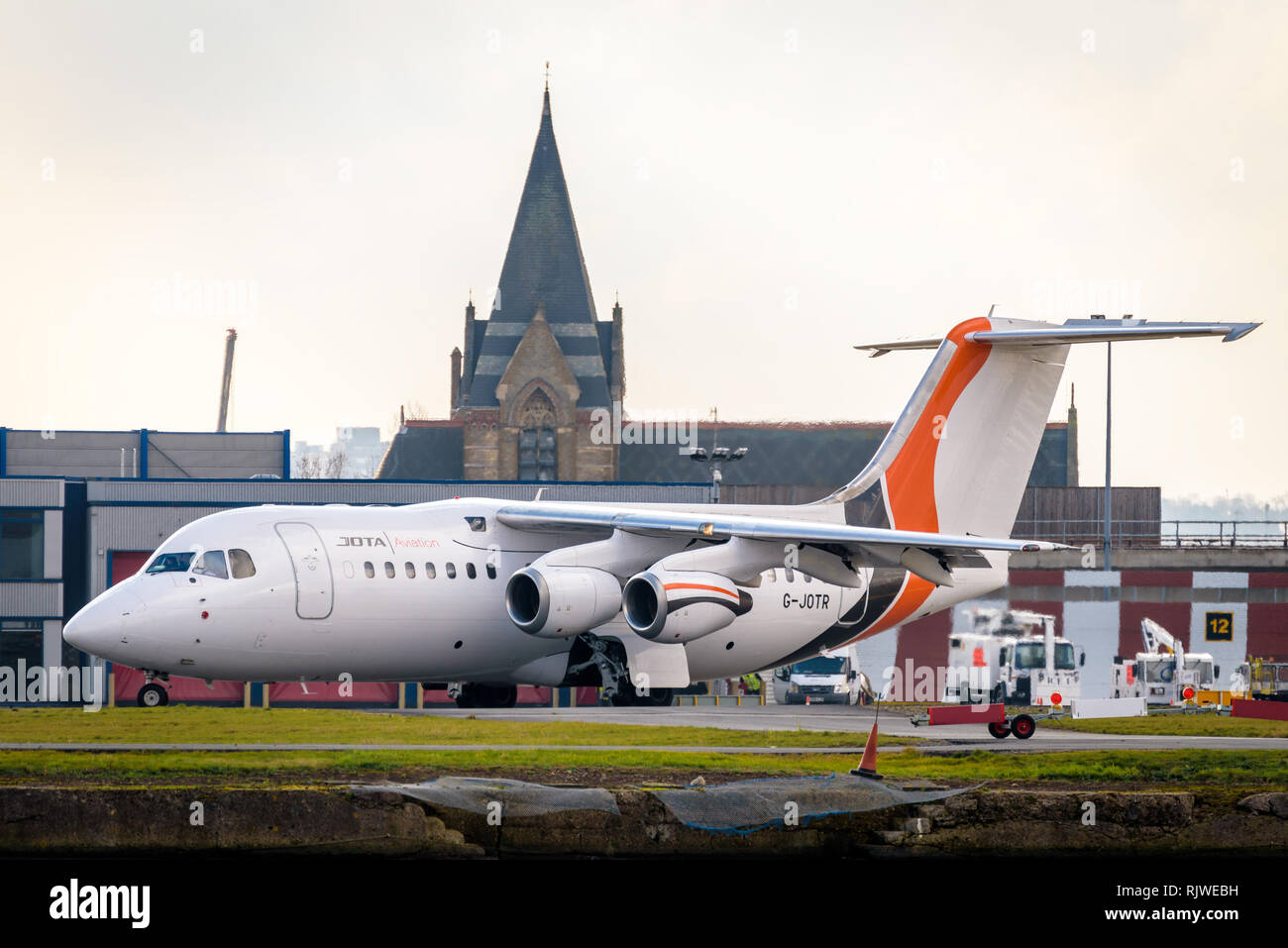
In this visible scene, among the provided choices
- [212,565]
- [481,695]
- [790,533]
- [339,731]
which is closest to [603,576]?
[790,533]

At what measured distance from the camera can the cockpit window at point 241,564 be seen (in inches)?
1166

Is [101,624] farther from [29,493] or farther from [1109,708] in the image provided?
[29,493]

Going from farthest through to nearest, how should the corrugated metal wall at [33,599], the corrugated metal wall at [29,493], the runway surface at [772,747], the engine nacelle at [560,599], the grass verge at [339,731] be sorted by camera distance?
the corrugated metal wall at [33,599] < the corrugated metal wall at [29,493] < the engine nacelle at [560,599] < the grass verge at [339,731] < the runway surface at [772,747]

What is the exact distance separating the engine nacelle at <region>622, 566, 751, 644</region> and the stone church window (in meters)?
90.5

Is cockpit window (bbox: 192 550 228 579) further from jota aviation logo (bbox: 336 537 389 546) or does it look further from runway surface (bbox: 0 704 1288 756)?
runway surface (bbox: 0 704 1288 756)

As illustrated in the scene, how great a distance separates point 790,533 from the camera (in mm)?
30938

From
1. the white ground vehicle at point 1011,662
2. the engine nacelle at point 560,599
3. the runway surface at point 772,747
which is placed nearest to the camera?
the runway surface at point 772,747

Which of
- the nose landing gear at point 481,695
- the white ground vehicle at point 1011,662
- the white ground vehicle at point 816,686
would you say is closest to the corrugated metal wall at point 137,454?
the white ground vehicle at point 816,686

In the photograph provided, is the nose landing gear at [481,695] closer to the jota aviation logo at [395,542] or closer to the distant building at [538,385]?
Answer: the jota aviation logo at [395,542]

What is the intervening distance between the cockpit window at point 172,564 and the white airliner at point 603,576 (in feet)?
0.14

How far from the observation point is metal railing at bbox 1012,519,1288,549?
72062 mm

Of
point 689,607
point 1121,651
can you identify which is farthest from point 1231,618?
point 689,607
